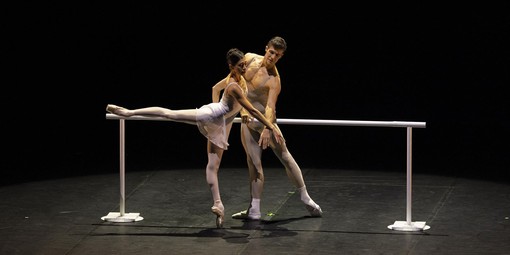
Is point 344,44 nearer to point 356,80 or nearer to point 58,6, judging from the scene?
point 356,80

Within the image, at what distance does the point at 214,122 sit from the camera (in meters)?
7.28

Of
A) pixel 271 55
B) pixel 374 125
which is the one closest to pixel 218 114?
pixel 271 55

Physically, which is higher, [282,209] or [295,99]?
[295,99]

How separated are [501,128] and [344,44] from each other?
1.90 m

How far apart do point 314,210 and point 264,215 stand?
0.37 metres

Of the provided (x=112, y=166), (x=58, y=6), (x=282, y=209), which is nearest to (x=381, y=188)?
(x=282, y=209)

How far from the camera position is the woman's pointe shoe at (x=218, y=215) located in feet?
23.9

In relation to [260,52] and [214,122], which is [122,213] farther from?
[260,52]

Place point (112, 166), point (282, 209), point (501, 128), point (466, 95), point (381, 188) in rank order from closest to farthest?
point (282, 209) < point (381, 188) < point (112, 166) < point (501, 128) < point (466, 95)

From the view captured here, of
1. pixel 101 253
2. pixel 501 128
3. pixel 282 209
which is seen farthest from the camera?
pixel 501 128

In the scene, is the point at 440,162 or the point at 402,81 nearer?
the point at 440,162

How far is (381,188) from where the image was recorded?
338 inches

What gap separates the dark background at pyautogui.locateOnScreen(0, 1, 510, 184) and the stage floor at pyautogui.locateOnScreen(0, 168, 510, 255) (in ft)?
5.85

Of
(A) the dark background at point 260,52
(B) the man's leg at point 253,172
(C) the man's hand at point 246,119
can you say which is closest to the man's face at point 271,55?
(C) the man's hand at point 246,119
